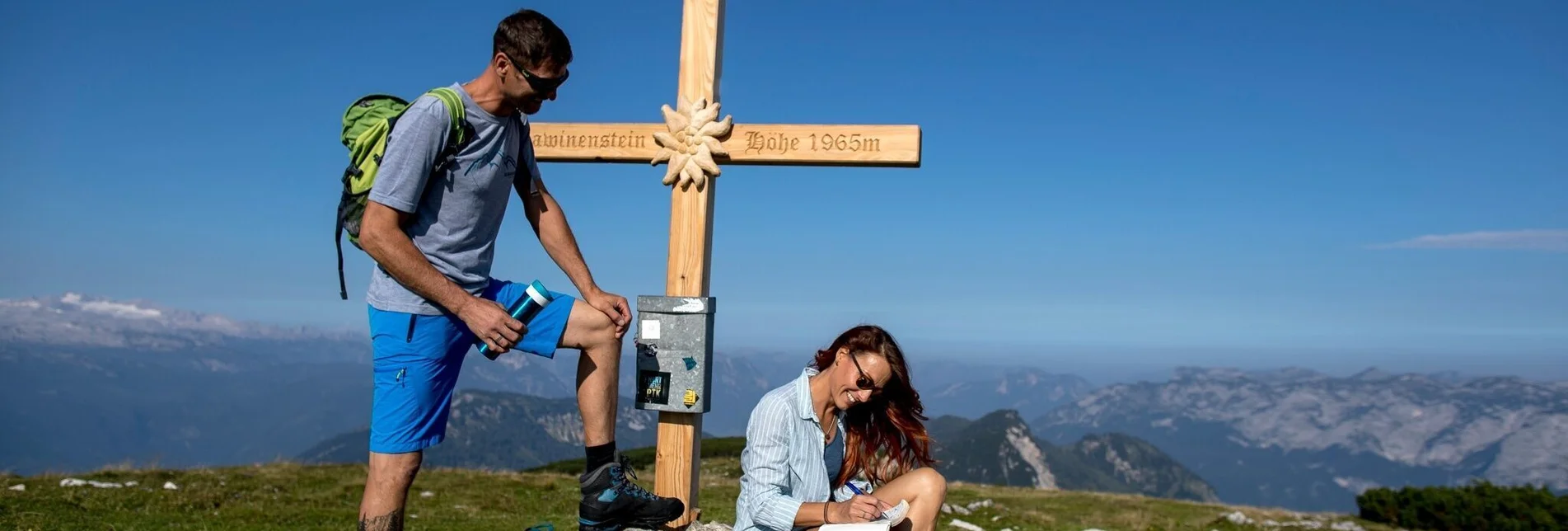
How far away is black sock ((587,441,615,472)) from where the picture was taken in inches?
179

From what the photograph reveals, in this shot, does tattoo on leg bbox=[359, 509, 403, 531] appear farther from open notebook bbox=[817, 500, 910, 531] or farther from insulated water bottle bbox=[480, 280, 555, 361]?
open notebook bbox=[817, 500, 910, 531]

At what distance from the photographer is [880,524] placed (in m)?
4.30

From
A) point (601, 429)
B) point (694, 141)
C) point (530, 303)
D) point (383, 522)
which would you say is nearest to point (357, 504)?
point (694, 141)

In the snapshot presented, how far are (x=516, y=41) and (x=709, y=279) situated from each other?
100 inches

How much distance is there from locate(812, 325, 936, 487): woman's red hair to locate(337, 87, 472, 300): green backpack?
6.37 ft

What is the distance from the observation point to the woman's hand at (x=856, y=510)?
438 centimetres

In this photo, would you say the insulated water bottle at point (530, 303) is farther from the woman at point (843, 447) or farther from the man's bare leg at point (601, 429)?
the woman at point (843, 447)

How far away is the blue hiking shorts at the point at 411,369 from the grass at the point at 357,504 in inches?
131

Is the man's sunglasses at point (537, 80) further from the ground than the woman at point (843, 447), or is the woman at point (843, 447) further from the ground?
the man's sunglasses at point (537, 80)

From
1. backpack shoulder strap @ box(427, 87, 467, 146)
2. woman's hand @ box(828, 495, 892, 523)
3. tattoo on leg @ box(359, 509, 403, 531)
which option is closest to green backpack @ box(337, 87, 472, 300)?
backpack shoulder strap @ box(427, 87, 467, 146)

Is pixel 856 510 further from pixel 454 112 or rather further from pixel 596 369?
pixel 454 112

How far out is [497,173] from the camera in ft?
14.3

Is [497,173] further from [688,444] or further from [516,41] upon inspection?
[688,444]

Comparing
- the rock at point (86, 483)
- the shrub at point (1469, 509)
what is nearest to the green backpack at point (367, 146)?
the rock at point (86, 483)
